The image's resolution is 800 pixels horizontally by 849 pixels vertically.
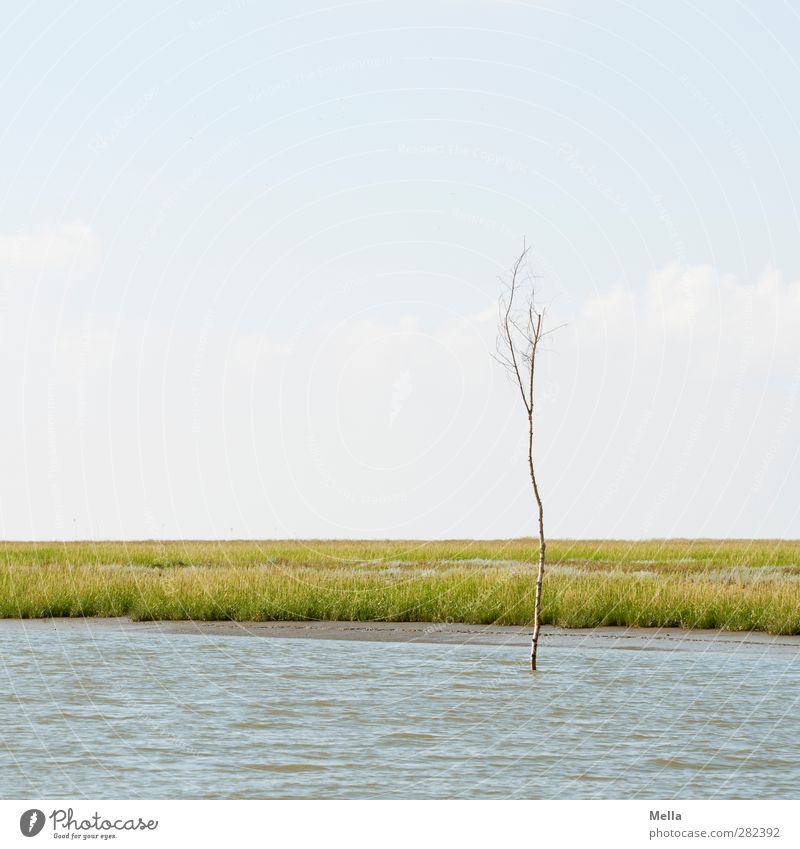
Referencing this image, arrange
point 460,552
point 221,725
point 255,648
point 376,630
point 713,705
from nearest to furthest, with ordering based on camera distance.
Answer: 1. point 221,725
2. point 713,705
3. point 255,648
4. point 376,630
5. point 460,552

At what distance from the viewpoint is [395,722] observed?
741 inches

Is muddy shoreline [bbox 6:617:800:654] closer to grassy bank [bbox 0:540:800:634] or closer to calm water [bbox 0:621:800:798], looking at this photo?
grassy bank [bbox 0:540:800:634]

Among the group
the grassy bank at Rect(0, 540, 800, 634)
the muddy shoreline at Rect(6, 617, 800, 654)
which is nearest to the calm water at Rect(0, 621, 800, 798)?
the muddy shoreline at Rect(6, 617, 800, 654)

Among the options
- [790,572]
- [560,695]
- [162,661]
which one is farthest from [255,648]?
[790,572]

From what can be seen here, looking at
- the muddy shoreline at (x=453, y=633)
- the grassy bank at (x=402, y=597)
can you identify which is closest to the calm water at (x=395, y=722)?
the muddy shoreline at (x=453, y=633)

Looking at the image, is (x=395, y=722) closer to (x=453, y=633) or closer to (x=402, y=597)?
(x=453, y=633)

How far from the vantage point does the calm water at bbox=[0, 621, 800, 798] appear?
15.2 meters

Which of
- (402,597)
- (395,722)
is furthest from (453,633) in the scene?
(395,722)

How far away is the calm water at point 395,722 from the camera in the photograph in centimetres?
1519

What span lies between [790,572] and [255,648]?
85.9 feet

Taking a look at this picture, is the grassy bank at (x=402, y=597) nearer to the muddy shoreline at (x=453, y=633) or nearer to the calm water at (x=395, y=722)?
the muddy shoreline at (x=453, y=633)

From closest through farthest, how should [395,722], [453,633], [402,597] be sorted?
[395,722] → [453,633] → [402,597]

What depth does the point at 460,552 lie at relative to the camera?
5566 centimetres
